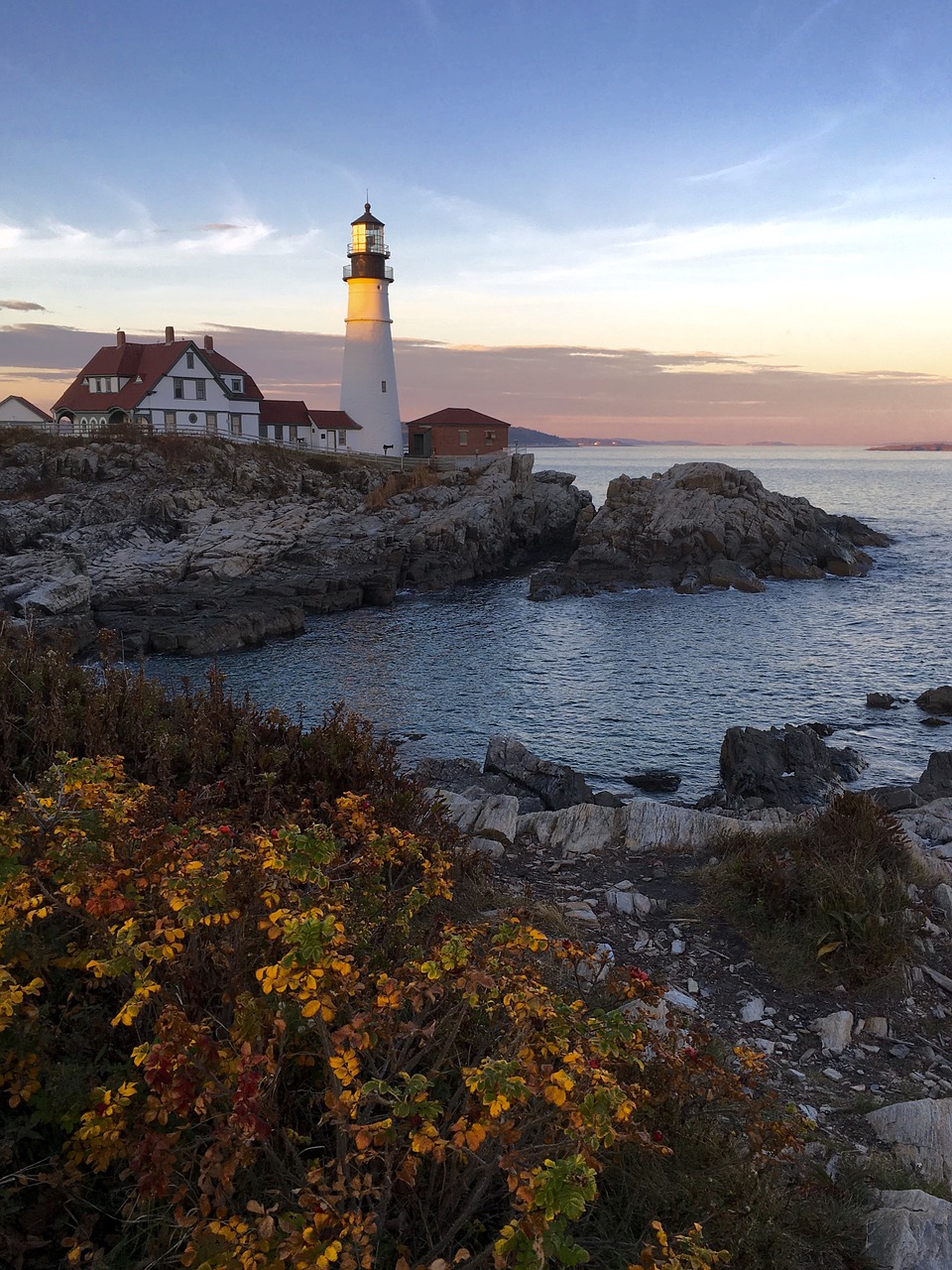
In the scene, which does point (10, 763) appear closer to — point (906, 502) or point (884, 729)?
point (884, 729)

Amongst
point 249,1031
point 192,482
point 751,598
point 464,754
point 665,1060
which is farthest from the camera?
point 192,482

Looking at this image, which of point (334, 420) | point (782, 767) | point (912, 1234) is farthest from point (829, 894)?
point (334, 420)

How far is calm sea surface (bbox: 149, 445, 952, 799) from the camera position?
23.5m

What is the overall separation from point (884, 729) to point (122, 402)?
54415mm

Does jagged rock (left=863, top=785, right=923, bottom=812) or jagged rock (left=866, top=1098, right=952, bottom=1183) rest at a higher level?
jagged rock (left=866, top=1098, right=952, bottom=1183)

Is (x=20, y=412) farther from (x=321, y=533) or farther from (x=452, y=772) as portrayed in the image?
(x=452, y=772)

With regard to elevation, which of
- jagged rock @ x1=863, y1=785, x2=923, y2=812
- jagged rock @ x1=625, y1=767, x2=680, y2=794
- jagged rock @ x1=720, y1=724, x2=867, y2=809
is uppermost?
jagged rock @ x1=863, y1=785, x2=923, y2=812

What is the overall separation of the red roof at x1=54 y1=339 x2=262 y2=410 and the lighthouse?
10.8 meters

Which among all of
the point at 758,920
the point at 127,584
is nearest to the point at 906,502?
the point at 127,584

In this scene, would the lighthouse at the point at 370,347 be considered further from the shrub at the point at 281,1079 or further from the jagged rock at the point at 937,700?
the shrub at the point at 281,1079

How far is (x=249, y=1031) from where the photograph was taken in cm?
323

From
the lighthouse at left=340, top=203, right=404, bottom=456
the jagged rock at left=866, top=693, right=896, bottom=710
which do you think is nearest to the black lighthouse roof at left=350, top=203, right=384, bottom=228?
the lighthouse at left=340, top=203, right=404, bottom=456

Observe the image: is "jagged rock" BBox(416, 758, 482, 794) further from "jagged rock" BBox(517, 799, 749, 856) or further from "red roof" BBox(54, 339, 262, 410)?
"red roof" BBox(54, 339, 262, 410)

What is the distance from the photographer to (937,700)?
85.1 ft
